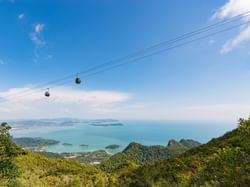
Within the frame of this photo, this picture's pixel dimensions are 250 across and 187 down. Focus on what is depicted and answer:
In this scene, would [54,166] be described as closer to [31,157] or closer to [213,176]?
[31,157]

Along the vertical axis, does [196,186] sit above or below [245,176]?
below

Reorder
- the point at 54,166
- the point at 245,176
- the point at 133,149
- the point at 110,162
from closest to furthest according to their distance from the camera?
the point at 245,176 < the point at 54,166 < the point at 110,162 < the point at 133,149

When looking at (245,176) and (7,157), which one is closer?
(245,176)

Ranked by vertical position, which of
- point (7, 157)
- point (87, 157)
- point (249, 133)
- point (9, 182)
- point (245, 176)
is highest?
point (249, 133)

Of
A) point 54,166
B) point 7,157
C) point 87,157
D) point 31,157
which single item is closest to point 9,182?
point 7,157

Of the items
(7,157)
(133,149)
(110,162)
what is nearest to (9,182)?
(7,157)

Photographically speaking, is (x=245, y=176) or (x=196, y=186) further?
(x=196, y=186)

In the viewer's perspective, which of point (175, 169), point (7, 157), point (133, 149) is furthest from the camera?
point (133, 149)

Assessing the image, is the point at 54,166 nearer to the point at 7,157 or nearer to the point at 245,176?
the point at 7,157

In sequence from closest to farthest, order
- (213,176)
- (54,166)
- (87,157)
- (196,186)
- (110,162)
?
(213,176)
(196,186)
(54,166)
(110,162)
(87,157)
